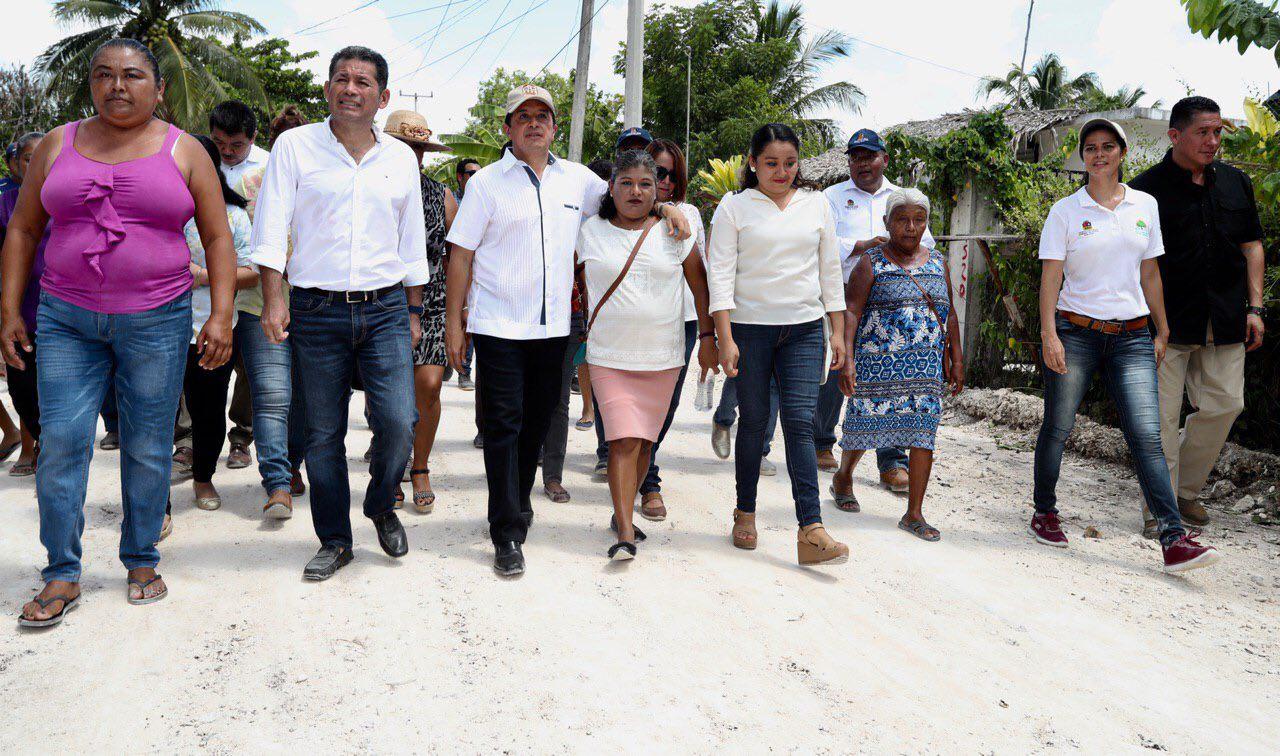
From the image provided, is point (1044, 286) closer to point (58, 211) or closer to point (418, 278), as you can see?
point (418, 278)

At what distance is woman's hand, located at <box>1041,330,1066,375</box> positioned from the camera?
5.11 meters

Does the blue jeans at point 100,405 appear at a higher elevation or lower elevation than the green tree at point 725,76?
lower

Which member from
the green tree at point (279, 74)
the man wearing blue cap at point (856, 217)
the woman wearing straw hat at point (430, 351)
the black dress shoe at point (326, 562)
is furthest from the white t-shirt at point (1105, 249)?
the green tree at point (279, 74)

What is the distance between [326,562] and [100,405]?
114 centimetres

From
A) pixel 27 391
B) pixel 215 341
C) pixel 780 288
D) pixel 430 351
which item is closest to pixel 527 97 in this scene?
pixel 780 288

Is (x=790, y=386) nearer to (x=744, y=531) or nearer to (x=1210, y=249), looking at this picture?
(x=744, y=531)

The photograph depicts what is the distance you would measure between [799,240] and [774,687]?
7.38 feet

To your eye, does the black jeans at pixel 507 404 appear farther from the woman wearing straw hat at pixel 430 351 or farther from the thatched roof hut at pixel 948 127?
the thatched roof hut at pixel 948 127

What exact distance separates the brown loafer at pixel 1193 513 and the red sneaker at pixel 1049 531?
96 centimetres

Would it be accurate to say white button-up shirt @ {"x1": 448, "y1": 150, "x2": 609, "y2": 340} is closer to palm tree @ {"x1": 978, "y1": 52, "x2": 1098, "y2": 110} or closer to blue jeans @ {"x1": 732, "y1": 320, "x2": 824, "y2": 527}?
blue jeans @ {"x1": 732, "y1": 320, "x2": 824, "y2": 527}

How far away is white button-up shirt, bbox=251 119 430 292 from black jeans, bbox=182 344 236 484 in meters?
1.42

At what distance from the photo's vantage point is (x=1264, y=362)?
6230 millimetres

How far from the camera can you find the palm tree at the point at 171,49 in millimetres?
26516

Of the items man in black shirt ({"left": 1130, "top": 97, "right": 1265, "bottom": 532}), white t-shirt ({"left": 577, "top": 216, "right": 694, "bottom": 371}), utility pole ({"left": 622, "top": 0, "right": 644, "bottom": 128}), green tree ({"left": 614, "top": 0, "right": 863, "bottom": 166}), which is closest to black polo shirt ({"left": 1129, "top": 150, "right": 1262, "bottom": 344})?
man in black shirt ({"left": 1130, "top": 97, "right": 1265, "bottom": 532})
